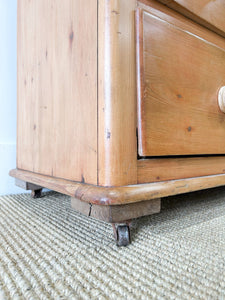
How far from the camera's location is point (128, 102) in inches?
16.1

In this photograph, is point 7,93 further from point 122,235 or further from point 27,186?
point 122,235

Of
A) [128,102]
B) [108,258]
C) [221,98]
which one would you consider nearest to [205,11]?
[221,98]

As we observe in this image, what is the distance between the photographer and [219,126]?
23.1 inches

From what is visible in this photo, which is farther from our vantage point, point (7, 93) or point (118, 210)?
point (7, 93)

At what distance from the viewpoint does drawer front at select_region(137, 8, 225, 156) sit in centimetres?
43

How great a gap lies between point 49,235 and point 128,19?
43 centimetres

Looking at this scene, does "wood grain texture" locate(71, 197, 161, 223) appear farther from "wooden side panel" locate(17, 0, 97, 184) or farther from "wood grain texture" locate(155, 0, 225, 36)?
"wood grain texture" locate(155, 0, 225, 36)

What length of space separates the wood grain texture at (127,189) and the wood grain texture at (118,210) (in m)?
0.02

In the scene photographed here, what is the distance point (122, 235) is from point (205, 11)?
1.73 ft

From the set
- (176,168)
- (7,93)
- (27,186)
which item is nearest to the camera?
(176,168)

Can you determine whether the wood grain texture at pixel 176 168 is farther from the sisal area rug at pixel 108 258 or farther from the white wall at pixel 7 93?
the white wall at pixel 7 93

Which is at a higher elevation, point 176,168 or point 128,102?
point 128,102

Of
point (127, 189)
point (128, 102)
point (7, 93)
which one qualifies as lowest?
point (127, 189)

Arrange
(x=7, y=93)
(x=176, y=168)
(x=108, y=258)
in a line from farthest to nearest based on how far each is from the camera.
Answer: (x=7, y=93)
(x=176, y=168)
(x=108, y=258)
